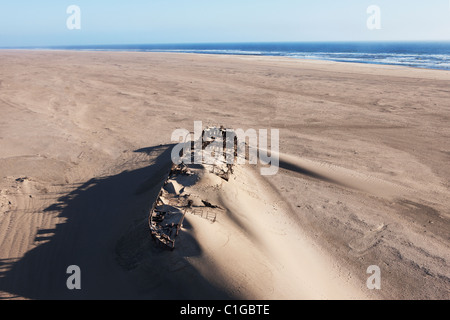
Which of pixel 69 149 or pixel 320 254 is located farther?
pixel 69 149

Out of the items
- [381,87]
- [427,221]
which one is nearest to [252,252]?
[427,221]

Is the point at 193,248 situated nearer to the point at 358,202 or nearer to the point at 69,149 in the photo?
the point at 358,202

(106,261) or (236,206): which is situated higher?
(236,206)

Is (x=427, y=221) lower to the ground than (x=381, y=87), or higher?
lower

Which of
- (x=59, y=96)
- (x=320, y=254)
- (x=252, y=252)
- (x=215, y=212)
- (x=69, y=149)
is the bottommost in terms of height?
(x=320, y=254)

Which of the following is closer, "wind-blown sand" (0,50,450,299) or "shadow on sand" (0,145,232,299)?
"shadow on sand" (0,145,232,299)

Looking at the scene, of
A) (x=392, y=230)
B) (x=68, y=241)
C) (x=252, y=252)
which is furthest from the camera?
(x=392, y=230)

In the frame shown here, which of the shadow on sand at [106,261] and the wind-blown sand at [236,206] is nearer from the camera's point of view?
the shadow on sand at [106,261]

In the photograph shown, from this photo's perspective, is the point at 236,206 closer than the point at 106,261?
No
